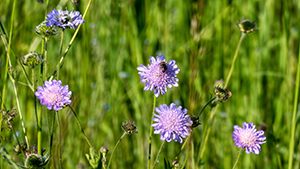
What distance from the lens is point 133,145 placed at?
4.93ft

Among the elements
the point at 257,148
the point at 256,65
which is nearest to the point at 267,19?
the point at 256,65

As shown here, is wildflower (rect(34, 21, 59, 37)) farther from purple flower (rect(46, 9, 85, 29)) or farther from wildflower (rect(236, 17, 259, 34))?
wildflower (rect(236, 17, 259, 34))

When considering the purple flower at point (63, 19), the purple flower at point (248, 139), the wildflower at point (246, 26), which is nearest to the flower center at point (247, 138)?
the purple flower at point (248, 139)

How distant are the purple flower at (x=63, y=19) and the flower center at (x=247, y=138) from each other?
1.75ft

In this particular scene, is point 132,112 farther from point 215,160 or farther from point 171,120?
point 171,120

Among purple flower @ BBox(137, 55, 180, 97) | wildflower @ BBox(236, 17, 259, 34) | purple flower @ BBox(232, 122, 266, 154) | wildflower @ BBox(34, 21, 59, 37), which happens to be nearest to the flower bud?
wildflower @ BBox(34, 21, 59, 37)

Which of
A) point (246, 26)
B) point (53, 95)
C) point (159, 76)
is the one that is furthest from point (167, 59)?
point (53, 95)

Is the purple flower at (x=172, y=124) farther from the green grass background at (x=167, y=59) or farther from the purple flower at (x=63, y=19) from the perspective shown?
the green grass background at (x=167, y=59)

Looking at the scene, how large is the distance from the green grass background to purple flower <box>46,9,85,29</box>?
64 cm

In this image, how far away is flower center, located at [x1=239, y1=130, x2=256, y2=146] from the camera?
2.52 ft

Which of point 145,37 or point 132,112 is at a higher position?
point 145,37

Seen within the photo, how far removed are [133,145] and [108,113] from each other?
0.26 meters

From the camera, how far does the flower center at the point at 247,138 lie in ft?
2.52

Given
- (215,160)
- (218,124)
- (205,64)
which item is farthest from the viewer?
(205,64)
